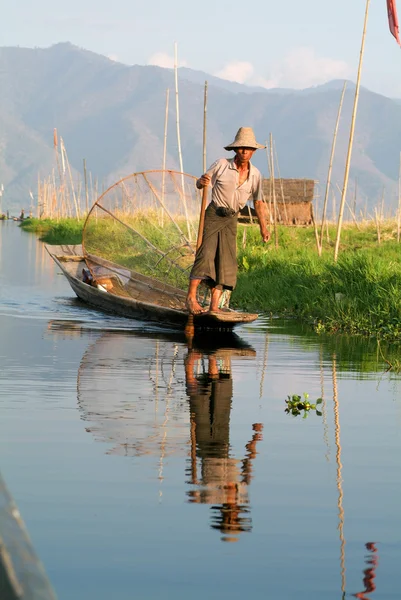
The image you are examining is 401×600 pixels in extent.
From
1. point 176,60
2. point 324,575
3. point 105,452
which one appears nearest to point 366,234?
point 176,60

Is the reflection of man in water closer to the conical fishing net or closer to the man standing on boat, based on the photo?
the man standing on boat

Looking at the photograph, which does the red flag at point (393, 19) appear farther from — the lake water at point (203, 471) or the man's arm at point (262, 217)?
the lake water at point (203, 471)

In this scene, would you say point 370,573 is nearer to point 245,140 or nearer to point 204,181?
point 204,181

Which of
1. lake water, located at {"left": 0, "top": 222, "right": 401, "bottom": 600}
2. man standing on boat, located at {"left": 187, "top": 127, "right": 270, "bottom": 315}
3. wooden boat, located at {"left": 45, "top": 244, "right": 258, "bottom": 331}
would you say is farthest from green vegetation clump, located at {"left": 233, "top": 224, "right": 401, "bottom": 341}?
lake water, located at {"left": 0, "top": 222, "right": 401, "bottom": 600}

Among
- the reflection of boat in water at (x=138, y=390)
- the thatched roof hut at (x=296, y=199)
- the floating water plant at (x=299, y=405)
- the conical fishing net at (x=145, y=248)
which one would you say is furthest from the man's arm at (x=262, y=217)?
the thatched roof hut at (x=296, y=199)

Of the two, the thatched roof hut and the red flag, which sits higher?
the red flag

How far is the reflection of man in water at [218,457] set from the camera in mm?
4075

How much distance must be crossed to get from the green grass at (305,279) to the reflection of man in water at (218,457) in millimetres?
4047

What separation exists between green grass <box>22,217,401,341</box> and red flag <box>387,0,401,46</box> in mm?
2474

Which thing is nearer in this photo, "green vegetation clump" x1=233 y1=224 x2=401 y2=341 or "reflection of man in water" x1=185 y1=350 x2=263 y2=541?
"reflection of man in water" x1=185 y1=350 x2=263 y2=541

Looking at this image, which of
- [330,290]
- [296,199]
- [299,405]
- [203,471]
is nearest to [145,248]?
[330,290]

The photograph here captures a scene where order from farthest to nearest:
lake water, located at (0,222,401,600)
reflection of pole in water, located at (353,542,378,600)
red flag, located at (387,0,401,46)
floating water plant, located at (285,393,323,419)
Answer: red flag, located at (387,0,401,46) < floating water plant, located at (285,393,323,419) < lake water, located at (0,222,401,600) < reflection of pole in water, located at (353,542,378,600)

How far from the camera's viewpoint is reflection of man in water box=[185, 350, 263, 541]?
407 centimetres

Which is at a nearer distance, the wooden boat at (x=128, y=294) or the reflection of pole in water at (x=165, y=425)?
the reflection of pole in water at (x=165, y=425)
